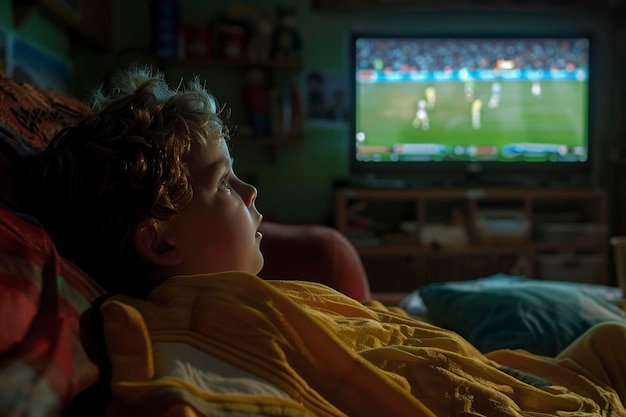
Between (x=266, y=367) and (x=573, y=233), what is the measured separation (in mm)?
3297

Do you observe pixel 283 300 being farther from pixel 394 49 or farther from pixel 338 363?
pixel 394 49

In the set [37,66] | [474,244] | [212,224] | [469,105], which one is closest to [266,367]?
[212,224]

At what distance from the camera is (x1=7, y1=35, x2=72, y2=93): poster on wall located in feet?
8.50

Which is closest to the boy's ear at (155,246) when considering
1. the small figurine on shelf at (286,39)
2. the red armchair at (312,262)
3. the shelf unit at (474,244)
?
the red armchair at (312,262)

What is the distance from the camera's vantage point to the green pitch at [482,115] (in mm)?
3740

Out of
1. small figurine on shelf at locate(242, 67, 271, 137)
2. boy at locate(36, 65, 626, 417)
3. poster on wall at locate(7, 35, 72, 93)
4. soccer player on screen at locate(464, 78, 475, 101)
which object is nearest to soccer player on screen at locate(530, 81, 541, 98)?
soccer player on screen at locate(464, 78, 475, 101)

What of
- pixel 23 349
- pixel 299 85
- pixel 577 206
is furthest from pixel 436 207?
pixel 23 349

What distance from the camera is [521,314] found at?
4.23 feet

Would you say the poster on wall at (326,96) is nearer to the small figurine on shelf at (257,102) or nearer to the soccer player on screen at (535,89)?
the small figurine on shelf at (257,102)

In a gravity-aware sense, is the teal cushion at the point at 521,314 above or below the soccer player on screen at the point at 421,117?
below

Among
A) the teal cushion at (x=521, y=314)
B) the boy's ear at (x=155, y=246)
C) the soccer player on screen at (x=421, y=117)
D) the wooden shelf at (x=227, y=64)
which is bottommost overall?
the teal cushion at (x=521, y=314)

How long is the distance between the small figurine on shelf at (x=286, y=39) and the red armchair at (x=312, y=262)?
2439 millimetres

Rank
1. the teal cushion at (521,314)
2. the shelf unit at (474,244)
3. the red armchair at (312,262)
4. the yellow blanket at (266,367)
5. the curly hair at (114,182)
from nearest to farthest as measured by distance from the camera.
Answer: the yellow blanket at (266,367) → the curly hair at (114,182) → the teal cushion at (521,314) → the red armchair at (312,262) → the shelf unit at (474,244)

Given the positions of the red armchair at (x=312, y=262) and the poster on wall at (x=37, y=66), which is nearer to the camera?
the red armchair at (x=312, y=262)
